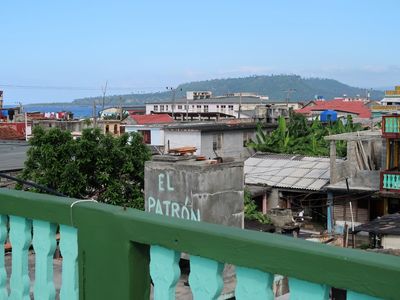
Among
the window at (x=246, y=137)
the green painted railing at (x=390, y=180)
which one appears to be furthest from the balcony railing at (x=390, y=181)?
the window at (x=246, y=137)

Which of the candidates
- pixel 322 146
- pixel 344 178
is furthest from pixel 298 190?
pixel 322 146

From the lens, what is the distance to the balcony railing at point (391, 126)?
61.1ft

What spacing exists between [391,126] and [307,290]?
18.2 metres

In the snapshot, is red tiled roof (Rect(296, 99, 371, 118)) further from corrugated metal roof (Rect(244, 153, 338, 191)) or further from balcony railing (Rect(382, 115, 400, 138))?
balcony railing (Rect(382, 115, 400, 138))

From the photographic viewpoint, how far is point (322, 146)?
28.2 metres

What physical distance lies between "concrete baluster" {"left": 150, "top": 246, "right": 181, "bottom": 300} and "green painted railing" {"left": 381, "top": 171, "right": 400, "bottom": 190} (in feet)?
58.0

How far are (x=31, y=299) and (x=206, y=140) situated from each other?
26032 mm

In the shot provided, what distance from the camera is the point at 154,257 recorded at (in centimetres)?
205

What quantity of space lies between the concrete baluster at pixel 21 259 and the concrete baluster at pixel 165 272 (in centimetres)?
80

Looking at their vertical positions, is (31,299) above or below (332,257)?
below

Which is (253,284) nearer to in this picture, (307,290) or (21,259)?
(307,290)

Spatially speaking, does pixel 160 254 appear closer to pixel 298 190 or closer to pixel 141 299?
pixel 141 299

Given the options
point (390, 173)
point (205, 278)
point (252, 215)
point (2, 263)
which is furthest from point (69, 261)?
point (390, 173)

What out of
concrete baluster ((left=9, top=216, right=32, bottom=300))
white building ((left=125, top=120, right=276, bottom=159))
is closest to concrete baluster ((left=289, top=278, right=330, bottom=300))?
concrete baluster ((left=9, top=216, right=32, bottom=300))
